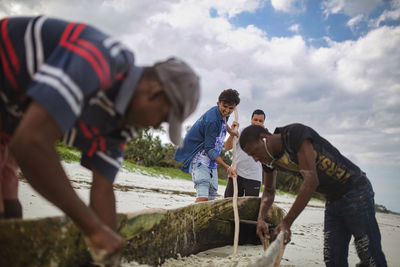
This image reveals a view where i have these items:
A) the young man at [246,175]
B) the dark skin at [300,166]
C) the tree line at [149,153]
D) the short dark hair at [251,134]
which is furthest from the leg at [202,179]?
the tree line at [149,153]

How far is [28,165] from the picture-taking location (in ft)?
3.05

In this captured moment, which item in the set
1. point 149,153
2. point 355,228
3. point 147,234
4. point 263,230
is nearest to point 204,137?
point 263,230

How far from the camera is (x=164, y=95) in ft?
3.90

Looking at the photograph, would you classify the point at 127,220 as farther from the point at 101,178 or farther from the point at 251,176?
the point at 251,176

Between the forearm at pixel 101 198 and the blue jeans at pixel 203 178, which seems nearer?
the forearm at pixel 101 198

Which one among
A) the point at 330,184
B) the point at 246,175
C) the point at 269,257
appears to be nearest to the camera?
the point at 269,257

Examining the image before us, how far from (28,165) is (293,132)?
74.9 inches

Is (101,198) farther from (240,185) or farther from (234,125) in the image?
A: (240,185)

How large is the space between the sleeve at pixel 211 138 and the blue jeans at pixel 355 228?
1.53 metres

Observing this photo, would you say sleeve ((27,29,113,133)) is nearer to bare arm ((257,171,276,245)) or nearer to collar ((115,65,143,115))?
collar ((115,65,143,115))

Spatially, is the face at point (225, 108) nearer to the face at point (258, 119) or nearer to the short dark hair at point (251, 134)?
the face at point (258, 119)

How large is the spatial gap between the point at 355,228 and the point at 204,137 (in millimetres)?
2068

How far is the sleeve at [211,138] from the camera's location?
3.78 m

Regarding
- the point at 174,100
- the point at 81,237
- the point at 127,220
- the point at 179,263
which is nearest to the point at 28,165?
the point at 174,100
